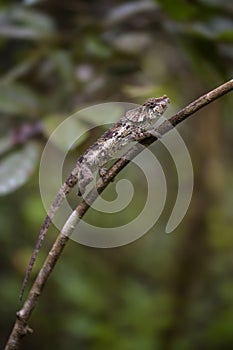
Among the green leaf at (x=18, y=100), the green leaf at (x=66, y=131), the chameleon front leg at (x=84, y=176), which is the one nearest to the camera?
the chameleon front leg at (x=84, y=176)

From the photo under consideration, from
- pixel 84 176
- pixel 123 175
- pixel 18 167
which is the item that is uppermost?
pixel 123 175

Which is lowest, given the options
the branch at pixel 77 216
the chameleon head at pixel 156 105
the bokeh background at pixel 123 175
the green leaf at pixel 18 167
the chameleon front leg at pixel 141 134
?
the branch at pixel 77 216

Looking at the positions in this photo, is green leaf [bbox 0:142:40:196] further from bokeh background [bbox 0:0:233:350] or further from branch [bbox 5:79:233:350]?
branch [bbox 5:79:233:350]

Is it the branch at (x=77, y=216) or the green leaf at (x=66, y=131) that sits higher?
the green leaf at (x=66, y=131)

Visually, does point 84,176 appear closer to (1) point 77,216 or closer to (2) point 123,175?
(1) point 77,216

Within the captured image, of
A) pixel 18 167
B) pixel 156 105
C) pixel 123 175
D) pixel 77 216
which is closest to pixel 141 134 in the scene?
pixel 156 105

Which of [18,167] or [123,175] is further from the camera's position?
[123,175]

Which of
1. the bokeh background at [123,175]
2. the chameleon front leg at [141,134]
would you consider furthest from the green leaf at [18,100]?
the chameleon front leg at [141,134]

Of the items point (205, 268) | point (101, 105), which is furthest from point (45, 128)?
point (205, 268)

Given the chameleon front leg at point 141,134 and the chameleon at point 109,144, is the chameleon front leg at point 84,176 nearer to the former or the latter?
the chameleon at point 109,144
